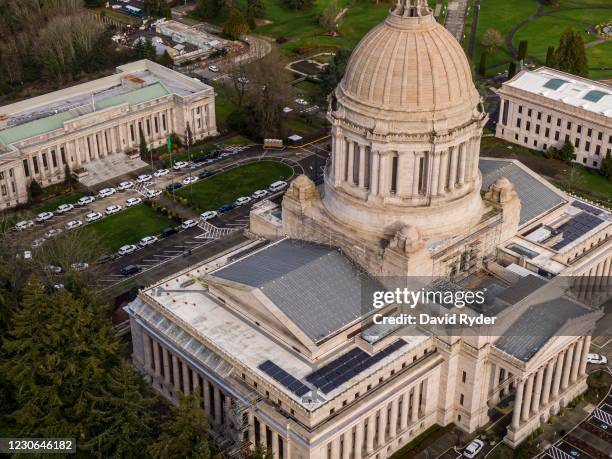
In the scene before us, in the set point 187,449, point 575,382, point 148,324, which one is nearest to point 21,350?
point 148,324

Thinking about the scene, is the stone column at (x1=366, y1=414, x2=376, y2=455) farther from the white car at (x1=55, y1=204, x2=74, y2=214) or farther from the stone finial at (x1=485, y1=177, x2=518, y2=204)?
the white car at (x1=55, y1=204, x2=74, y2=214)

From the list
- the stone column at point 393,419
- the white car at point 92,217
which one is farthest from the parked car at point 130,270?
the stone column at point 393,419

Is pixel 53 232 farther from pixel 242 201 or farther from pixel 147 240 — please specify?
pixel 242 201

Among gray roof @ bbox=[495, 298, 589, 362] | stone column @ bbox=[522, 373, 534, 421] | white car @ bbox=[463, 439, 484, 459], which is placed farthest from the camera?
white car @ bbox=[463, 439, 484, 459]

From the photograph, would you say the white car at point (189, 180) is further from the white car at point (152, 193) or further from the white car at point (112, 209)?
the white car at point (112, 209)

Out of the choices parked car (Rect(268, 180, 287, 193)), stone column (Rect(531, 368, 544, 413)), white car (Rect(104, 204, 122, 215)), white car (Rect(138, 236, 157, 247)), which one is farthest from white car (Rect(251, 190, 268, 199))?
stone column (Rect(531, 368, 544, 413))

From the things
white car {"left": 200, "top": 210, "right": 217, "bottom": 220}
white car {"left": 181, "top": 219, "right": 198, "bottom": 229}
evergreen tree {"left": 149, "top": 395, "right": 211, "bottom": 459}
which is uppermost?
evergreen tree {"left": 149, "top": 395, "right": 211, "bottom": 459}

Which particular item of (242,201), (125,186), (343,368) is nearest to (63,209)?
(125,186)
